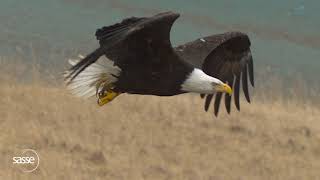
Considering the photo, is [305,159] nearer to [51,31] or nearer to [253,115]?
[253,115]

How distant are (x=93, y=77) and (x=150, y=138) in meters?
3.08

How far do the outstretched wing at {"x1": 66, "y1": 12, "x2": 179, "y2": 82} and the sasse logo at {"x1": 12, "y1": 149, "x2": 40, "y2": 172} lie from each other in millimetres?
2648

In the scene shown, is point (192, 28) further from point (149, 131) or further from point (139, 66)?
point (139, 66)

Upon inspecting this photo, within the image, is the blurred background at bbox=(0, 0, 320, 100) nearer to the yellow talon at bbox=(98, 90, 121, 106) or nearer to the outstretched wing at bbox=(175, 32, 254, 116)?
the outstretched wing at bbox=(175, 32, 254, 116)

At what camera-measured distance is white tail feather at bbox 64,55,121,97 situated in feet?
18.2

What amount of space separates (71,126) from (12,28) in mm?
6279

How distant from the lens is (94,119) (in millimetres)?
9031

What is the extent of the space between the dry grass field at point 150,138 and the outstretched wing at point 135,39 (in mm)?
2618

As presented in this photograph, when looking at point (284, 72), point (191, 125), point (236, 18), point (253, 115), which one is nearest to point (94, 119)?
point (191, 125)

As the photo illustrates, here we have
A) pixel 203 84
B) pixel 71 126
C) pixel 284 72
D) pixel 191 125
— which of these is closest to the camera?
pixel 203 84

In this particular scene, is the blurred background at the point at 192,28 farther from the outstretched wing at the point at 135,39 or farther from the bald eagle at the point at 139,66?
the outstretched wing at the point at 135,39

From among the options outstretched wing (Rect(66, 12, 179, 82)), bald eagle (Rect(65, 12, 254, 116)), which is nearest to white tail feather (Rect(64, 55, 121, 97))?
bald eagle (Rect(65, 12, 254, 116))

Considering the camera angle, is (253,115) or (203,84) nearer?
A: (203,84)

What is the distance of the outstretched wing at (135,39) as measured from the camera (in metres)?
5.05
